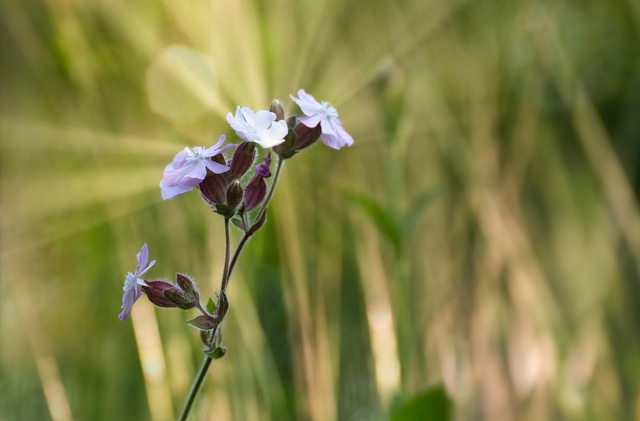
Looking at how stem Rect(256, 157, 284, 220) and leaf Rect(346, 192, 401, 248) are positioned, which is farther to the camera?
leaf Rect(346, 192, 401, 248)

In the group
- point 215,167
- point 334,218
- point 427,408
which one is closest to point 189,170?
point 215,167

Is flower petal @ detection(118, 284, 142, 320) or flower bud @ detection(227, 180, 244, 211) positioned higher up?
flower bud @ detection(227, 180, 244, 211)

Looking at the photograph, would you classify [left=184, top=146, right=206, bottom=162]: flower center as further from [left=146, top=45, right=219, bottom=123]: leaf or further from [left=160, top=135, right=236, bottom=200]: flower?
[left=146, top=45, right=219, bottom=123]: leaf

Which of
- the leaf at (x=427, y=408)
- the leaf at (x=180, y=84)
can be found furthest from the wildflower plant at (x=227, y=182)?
the leaf at (x=180, y=84)

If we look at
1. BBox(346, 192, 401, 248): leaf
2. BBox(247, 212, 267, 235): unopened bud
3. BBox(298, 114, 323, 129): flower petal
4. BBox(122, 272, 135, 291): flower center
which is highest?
BBox(346, 192, 401, 248): leaf

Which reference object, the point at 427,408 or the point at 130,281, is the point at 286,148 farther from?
the point at 427,408

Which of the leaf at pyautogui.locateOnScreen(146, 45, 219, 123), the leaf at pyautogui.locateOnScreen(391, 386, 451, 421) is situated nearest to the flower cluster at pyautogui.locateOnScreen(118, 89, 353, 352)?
the leaf at pyautogui.locateOnScreen(391, 386, 451, 421)

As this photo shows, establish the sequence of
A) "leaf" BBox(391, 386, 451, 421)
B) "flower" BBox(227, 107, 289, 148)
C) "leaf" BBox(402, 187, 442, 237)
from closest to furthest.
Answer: "flower" BBox(227, 107, 289, 148)
"leaf" BBox(391, 386, 451, 421)
"leaf" BBox(402, 187, 442, 237)
